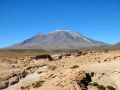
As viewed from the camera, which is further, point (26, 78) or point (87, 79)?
point (26, 78)

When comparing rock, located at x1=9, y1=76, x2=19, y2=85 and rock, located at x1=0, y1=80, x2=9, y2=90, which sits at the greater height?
rock, located at x1=9, y1=76, x2=19, y2=85

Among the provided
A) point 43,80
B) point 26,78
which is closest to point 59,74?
point 43,80

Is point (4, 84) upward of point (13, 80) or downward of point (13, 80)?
downward

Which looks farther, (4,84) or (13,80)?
(13,80)

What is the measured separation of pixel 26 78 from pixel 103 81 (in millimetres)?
12335

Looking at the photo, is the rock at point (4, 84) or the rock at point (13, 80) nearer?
the rock at point (4, 84)

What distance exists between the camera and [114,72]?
33.8 metres

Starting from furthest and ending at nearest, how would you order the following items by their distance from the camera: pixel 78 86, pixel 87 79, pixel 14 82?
1. pixel 14 82
2. pixel 87 79
3. pixel 78 86

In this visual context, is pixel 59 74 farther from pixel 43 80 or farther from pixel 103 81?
pixel 103 81

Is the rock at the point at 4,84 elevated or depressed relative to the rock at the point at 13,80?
depressed

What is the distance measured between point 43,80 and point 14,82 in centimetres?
815

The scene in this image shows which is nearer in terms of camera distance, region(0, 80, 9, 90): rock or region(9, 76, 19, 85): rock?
region(0, 80, 9, 90): rock

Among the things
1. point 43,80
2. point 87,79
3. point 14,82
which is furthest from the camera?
point 14,82

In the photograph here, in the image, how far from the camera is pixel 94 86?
3128cm
